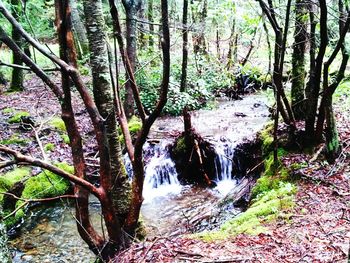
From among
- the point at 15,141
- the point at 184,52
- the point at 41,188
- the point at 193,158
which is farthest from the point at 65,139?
the point at 184,52

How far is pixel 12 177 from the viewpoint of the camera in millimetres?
7930

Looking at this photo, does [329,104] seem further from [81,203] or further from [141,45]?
[141,45]

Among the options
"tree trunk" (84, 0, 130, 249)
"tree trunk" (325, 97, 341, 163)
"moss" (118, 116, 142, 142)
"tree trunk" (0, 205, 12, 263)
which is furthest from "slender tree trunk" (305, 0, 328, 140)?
"moss" (118, 116, 142, 142)

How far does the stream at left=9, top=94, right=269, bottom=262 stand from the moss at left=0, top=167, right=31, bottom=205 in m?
0.81

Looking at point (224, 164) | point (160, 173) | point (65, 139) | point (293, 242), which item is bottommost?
point (160, 173)

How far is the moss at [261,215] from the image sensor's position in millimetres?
4625

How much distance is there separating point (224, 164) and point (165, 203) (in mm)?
2117

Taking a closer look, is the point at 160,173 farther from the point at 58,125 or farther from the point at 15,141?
the point at 15,141

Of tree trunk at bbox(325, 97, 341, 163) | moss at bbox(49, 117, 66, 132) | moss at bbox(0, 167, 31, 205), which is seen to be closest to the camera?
tree trunk at bbox(325, 97, 341, 163)

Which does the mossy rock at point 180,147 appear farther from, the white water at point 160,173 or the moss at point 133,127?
the moss at point 133,127

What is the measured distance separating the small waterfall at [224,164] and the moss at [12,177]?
4.90m

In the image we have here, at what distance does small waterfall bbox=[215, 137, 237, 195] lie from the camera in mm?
9242

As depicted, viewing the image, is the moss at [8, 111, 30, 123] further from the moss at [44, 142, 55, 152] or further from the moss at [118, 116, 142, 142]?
the moss at [118, 116, 142, 142]

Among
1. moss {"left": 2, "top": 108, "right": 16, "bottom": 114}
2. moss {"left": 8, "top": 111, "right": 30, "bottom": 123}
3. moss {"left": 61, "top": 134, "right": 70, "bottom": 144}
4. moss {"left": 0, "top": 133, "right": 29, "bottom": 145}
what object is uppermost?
moss {"left": 2, "top": 108, "right": 16, "bottom": 114}
